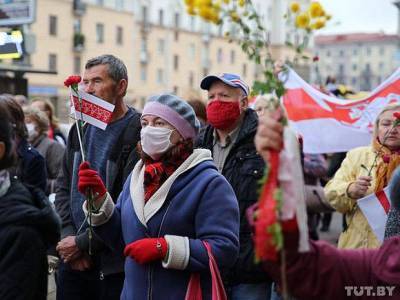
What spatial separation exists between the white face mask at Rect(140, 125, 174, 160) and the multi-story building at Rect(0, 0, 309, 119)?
134 feet

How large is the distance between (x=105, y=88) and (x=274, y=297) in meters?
1.59

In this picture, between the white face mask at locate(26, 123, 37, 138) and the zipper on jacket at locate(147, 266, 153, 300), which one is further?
the white face mask at locate(26, 123, 37, 138)

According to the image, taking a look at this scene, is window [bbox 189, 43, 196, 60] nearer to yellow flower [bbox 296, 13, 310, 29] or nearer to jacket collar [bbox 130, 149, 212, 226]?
jacket collar [bbox 130, 149, 212, 226]

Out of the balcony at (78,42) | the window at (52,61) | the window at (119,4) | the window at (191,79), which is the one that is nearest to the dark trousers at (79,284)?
the window at (52,61)

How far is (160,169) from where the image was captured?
331cm

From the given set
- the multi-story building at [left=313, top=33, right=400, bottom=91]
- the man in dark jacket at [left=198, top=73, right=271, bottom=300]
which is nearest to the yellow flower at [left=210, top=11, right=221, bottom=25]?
the man in dark jacket at [left=198, top=73, right=271, bottom=300]

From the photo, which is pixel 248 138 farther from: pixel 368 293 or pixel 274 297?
pixel 368 293

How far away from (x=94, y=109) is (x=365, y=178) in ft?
6.09

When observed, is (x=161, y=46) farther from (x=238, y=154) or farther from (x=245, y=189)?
(x=245, y=189)

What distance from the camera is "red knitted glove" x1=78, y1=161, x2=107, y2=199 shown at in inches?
133

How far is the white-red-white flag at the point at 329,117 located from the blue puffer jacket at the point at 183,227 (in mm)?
4087

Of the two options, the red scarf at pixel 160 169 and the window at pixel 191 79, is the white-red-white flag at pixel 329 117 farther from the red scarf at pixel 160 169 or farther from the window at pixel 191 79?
the window at pixel 191 79

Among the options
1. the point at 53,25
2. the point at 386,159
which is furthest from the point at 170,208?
the point at 53,25

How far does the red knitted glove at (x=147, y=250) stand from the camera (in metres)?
3.05
